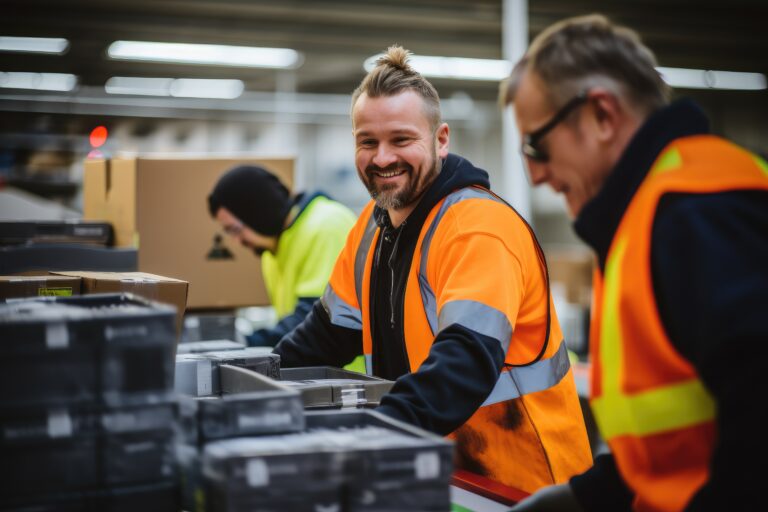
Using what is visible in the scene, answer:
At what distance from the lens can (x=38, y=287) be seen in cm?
217

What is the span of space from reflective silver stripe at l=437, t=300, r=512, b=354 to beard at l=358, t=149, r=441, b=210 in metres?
0.57

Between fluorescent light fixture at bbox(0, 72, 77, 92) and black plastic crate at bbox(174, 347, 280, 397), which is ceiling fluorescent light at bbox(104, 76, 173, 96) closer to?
fluorescent light fixture at bbox(0, 72, 77, 92)

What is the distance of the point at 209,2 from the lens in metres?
10.1

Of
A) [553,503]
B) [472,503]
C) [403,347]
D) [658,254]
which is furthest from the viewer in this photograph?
[403,347]

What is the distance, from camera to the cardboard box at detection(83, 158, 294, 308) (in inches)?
167

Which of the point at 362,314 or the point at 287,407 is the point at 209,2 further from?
the point at 287,407

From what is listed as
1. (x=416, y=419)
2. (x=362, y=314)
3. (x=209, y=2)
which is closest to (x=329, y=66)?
(x=209, y=2)

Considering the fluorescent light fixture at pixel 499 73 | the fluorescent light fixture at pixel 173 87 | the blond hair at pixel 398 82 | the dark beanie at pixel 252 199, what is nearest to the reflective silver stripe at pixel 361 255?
the blond hair at pixel 398 82

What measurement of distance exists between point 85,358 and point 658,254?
866 millimetres

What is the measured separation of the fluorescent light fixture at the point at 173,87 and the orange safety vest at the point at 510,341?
42.6ft

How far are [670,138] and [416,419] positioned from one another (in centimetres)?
75

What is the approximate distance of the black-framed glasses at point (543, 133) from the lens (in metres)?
1.39

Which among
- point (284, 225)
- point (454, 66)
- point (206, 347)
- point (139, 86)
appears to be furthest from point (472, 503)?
point (139, 86)

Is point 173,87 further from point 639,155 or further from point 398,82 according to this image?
point 639,155
